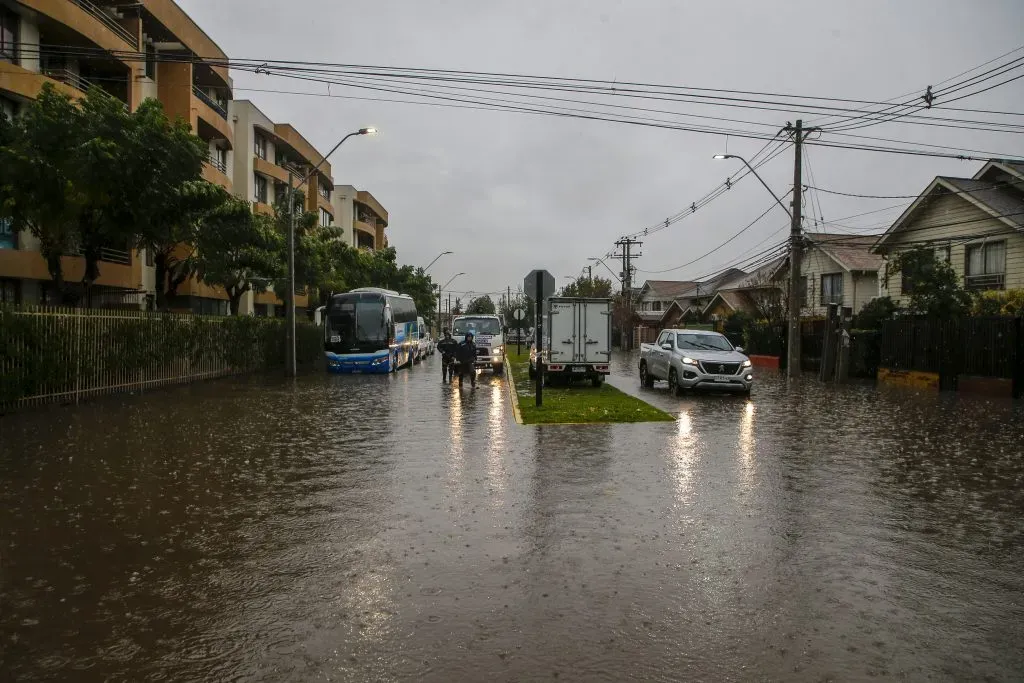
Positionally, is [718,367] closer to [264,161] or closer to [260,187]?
[264,161]

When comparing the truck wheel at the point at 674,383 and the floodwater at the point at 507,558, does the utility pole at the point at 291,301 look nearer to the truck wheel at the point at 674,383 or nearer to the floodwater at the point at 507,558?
the truck wheel at the point at 674,383

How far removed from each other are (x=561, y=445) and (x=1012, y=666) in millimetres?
7944

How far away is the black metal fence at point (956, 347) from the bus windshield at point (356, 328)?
61.1 feet

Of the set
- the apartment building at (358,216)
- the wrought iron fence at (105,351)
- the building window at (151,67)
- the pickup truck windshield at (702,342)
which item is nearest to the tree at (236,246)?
the wrought iron fence at (105,351)

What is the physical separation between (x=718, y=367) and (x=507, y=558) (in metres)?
15.8

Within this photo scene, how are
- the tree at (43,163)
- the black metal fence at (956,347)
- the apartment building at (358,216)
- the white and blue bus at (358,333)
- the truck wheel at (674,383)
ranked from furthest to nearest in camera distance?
the apartment building at (358,216) → the white and blue bus at (358,333) → the truck wheel at (674,383) → the black metal fence at (956,347) → the tree at (43,163)

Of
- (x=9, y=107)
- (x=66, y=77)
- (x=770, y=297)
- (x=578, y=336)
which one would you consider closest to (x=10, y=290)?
(x=9, y=107)

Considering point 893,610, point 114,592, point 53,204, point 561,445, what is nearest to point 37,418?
point 53,204

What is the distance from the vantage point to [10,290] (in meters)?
23.6

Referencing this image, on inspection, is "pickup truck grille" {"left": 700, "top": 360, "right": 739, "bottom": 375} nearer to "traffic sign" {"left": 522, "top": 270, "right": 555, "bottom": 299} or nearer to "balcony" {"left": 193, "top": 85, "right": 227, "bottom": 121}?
"traffic sign" {"left": 522, "top": 270, "right": 555, "bottom": 299}

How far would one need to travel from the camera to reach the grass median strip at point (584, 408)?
49.3 feet

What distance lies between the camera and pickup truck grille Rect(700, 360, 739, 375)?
68.3 feet

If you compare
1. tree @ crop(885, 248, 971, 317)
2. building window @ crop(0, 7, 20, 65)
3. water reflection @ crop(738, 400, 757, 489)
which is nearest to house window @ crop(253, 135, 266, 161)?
building window @ crop(0, 7, 20, 65)

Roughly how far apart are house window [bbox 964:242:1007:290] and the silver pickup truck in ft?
44.9
